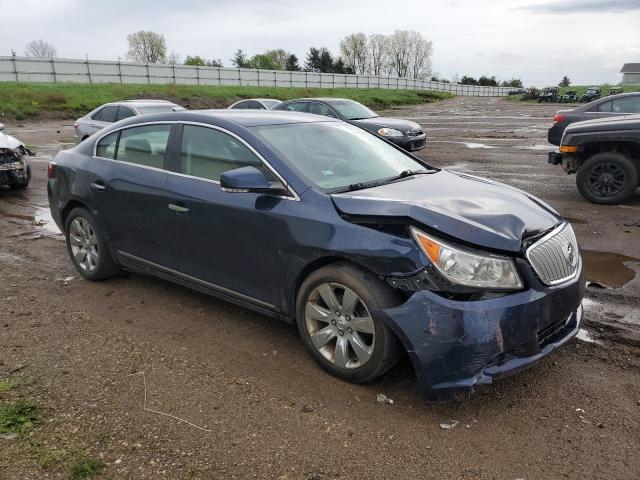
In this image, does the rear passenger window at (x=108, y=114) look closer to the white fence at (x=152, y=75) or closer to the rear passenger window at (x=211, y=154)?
the rear passenger window at (x=211, y=154)

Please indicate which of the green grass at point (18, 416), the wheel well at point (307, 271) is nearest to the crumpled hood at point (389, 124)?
the wheel well at point (307, 271)

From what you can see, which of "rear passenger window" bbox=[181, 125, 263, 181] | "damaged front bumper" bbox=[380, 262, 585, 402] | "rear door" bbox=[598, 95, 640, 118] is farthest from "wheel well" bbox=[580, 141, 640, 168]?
"rear passenger window" bbox=[181, 125, 263, 181]

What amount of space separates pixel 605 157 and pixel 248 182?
267 inches

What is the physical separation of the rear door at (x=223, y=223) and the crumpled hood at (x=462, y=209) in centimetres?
60

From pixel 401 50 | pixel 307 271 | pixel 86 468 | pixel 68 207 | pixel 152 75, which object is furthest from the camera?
pixel 401 50

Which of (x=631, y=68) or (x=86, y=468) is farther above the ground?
(x=631, y=68)

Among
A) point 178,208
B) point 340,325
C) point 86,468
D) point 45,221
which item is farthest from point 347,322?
point 45,221

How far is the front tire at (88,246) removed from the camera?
198 inches

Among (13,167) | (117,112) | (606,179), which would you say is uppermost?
(117,112)

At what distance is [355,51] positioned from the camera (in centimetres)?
11000

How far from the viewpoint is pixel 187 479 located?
2.58 m

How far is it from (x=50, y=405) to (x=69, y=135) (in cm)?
2056

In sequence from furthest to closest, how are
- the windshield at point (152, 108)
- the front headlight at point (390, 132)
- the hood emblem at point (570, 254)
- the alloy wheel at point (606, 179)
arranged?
the front headlight at point (390, 132)
the windshield at point (152, 108)
the alloy wheel at point (606, 179)
the hood emblem at point (570, 254)

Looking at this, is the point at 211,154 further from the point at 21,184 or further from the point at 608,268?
the point at 21,184
